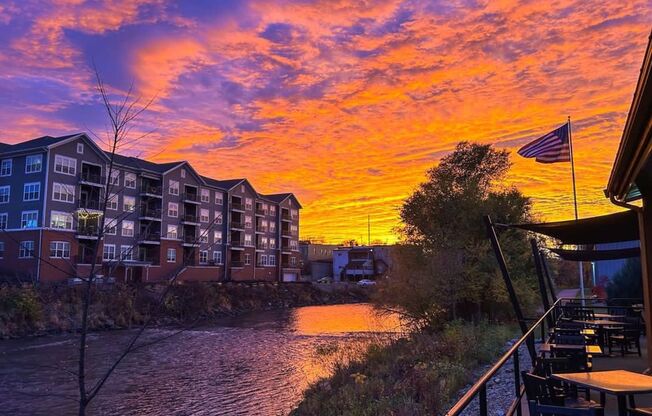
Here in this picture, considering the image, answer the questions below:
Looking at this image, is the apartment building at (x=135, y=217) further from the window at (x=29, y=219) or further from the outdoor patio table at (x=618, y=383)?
the outdoor patio table at (x=618, y=383)

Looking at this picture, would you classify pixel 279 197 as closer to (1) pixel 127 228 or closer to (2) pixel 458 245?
(1) pixel 127 228

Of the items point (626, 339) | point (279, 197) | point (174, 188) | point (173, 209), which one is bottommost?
point (626, 339)

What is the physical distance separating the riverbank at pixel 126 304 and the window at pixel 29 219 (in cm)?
803

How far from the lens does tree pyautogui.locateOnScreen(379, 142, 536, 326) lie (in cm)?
2539

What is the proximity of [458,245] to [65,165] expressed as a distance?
3506cm

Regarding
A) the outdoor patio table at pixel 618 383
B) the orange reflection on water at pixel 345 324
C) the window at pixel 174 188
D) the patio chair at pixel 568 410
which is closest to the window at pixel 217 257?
the window at pixel 174 188

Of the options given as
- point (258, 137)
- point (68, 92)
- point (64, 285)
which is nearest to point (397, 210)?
point (258, 137)

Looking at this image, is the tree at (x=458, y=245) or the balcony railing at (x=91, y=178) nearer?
the tree at (x=458, y=245)

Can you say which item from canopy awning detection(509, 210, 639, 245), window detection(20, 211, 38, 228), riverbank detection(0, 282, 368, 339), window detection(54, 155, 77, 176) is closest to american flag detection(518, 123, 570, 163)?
canopy awning detection(509, 210, 639, 245)

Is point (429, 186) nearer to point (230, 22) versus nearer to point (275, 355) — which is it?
point (275, 355)

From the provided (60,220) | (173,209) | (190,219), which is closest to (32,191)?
(60,220)

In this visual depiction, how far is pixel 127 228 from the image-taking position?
5178 cm

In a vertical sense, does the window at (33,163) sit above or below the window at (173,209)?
above

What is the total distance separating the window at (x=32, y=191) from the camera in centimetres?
4356
